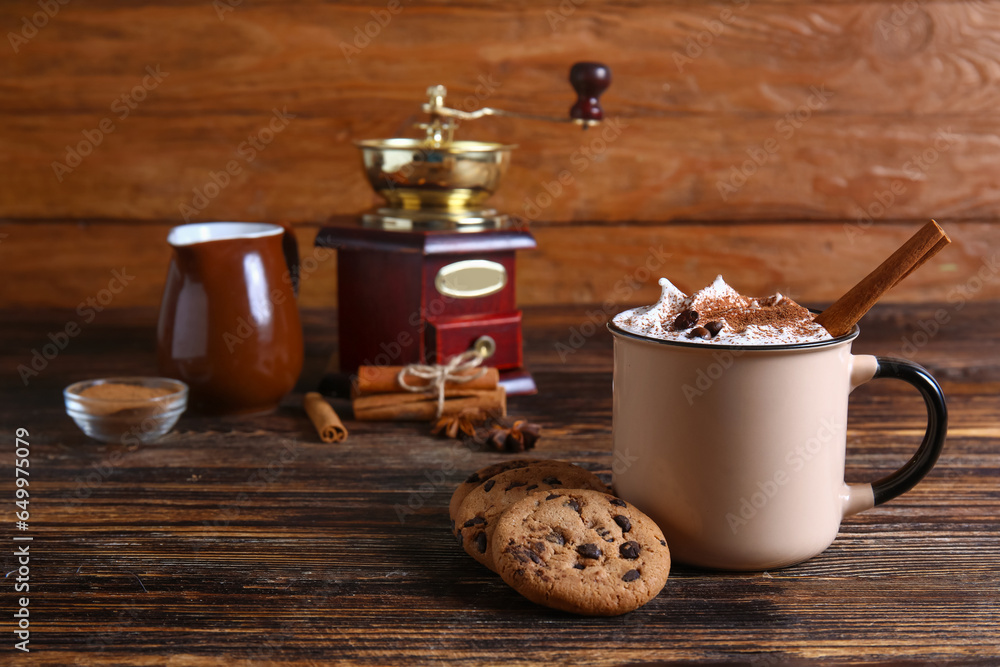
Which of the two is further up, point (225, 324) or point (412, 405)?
point (225, 324)

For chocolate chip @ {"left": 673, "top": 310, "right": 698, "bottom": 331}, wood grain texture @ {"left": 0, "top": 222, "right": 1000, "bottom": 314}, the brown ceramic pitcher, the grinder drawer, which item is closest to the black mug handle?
chocolate chip @ {"left": 673, "top": 310, "right": 698, "bottom": 331}

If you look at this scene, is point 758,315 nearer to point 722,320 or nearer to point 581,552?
point 722,320

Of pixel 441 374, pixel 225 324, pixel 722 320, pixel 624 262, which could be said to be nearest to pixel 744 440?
pixel 722 320

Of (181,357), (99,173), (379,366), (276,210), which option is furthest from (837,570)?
(99,173)

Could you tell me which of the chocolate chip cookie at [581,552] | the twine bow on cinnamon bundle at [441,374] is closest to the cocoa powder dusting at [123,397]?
the twine bow on cinnamon bundle at [441,374]

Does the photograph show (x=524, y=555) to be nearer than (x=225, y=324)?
Yes

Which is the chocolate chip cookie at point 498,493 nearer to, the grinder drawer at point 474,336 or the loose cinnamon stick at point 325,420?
the loose cinnamon stick at point 325,420
